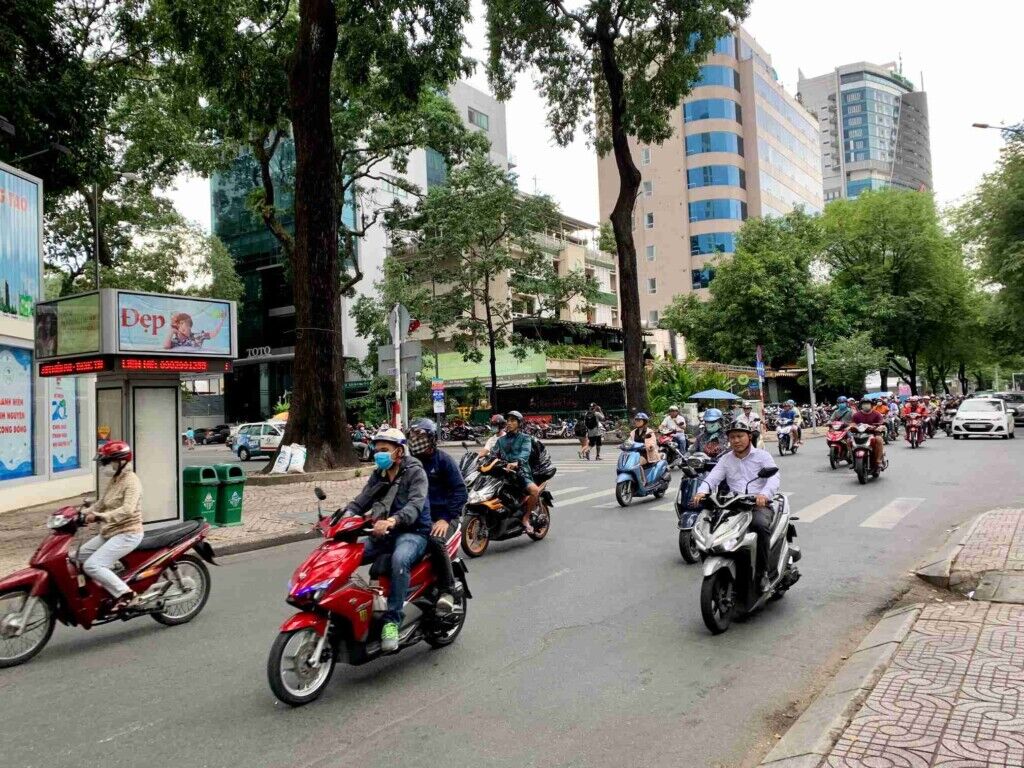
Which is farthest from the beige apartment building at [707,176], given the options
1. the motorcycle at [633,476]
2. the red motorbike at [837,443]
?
the motorcycle at [633,476]

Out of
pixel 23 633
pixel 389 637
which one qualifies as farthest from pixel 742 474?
pixel 23 633

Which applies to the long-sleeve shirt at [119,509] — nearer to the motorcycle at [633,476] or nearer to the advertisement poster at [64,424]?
the motorcycle at [633,476]

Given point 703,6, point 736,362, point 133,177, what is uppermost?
point 703,6

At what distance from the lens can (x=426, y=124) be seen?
25281 millimetres

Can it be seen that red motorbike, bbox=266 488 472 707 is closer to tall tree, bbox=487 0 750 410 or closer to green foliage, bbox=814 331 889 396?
tall tree, bbox=487 0 750 410

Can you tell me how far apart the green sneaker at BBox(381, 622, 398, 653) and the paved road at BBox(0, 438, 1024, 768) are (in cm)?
24

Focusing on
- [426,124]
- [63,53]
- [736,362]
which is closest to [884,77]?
[736,362]

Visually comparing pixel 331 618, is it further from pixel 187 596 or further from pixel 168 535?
pixel 187 596

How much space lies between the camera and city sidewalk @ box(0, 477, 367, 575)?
9.80m

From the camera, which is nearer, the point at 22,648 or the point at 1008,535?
the point at 22,648

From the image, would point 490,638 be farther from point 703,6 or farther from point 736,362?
point 736,362

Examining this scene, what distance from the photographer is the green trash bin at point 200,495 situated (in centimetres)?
1127

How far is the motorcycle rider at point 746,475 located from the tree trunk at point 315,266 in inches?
498

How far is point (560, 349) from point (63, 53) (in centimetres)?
2616
